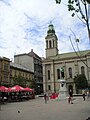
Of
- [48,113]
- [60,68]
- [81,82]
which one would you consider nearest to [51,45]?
[60,68]

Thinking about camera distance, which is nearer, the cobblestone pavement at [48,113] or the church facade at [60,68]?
the cobblestone pavement at [48,113]

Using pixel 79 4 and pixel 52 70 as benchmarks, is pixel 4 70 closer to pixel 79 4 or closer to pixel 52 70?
pixel 52 70

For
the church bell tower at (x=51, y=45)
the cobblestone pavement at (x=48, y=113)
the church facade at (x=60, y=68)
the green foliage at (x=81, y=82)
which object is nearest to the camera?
the cobblestone pavement at (x=48, y=113)

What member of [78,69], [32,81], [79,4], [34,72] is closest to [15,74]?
[32,81]

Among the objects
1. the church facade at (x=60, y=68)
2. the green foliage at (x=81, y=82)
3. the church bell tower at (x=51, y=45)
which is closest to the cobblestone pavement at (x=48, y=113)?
the green foliage at (x=81, y=82)

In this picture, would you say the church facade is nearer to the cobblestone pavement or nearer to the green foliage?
the green foliage

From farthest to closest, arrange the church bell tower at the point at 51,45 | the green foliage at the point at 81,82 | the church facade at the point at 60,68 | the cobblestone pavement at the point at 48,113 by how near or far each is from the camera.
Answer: the church bell tower at the point at 51,45 < the church facade at the point at 60,68 < the green foliage at the point at 81,82 < the cobblestone pavement at the point at 48,113

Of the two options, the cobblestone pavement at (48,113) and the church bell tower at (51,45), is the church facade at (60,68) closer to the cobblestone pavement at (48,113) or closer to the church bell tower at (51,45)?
the church bell tower at (51,45)

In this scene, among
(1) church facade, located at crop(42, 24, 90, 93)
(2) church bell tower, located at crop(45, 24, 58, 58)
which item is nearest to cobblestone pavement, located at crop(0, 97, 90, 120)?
(1) church facade, located at crop(42, 24, 90, 93)

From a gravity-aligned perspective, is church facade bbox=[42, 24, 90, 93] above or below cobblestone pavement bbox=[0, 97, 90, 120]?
above

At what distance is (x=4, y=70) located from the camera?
2633 inches

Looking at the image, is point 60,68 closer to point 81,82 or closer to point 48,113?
point 81,82

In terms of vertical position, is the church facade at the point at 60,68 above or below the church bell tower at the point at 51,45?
below

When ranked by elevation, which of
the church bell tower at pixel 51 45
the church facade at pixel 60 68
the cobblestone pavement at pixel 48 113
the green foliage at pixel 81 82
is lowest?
the cobblestone pavement at pixel 48 113
